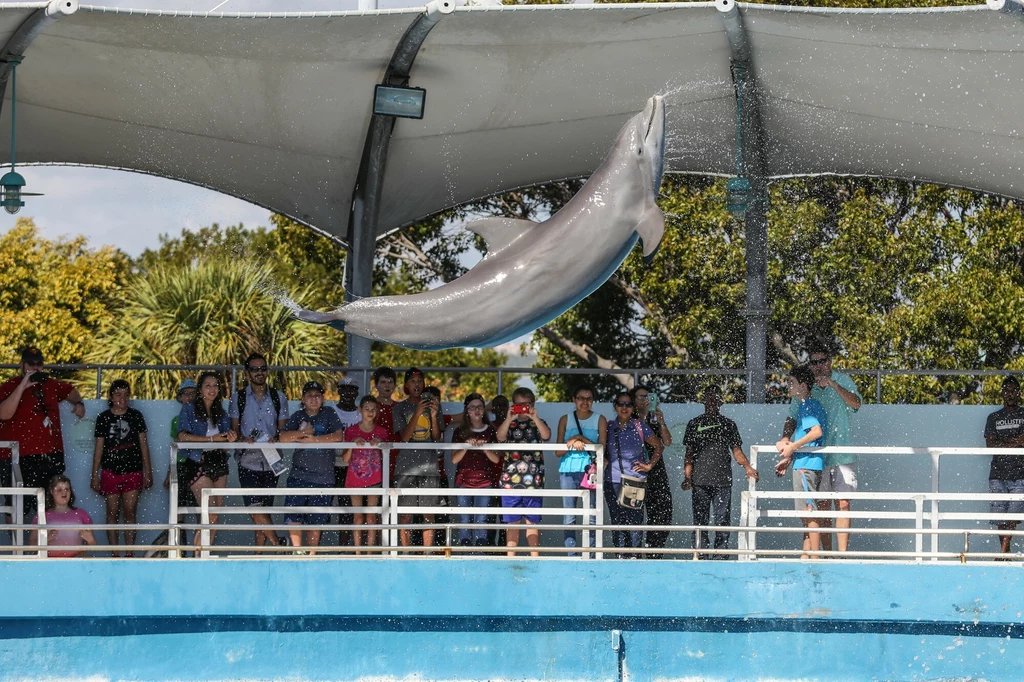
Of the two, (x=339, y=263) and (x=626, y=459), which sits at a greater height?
(x=339, y=263)

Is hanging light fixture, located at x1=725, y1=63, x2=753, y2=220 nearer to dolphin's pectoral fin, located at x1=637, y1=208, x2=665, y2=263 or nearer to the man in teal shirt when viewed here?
the man in teal shirt

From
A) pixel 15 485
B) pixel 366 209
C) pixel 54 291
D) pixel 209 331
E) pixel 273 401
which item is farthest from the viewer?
pixel 54 291

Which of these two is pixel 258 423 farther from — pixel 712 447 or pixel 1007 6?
pixel 1007 6

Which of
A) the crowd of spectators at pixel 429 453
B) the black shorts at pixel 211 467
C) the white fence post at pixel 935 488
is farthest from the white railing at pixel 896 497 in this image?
the black shorts at pixel 211 467

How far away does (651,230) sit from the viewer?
23.5 ft

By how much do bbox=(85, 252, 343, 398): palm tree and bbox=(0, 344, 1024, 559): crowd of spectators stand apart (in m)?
9.46

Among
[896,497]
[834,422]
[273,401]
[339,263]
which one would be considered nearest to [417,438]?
[273,401]

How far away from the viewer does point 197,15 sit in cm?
1020

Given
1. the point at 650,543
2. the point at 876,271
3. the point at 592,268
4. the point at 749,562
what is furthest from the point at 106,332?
the point at 592,268

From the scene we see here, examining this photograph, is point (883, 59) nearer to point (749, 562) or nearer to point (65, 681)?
point (749, 562)

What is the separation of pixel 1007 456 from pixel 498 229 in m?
6.15

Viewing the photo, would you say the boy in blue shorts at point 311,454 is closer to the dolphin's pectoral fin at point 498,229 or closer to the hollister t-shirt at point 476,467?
the hollister t-shirt at point 476,467

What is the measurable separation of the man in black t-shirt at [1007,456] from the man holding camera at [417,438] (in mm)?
4715

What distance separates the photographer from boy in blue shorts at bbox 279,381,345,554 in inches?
447
